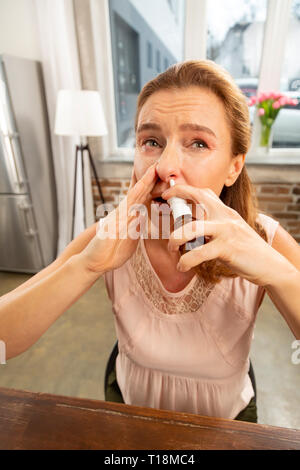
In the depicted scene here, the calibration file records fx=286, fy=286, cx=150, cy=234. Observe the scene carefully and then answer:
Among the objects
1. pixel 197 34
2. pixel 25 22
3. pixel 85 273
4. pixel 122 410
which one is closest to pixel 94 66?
pixel 25 22

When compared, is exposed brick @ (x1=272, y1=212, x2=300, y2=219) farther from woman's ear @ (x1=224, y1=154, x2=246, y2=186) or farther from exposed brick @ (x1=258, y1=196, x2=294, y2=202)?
woman's ear @ (x1=224, y1=154, x2=246, y2=186)

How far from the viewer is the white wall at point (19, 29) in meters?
2.45

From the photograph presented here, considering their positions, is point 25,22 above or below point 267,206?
above

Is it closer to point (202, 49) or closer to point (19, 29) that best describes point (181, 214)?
point (202, 49)

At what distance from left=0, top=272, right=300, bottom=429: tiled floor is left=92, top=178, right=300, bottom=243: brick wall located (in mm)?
1017

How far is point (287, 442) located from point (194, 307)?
38 centimetres

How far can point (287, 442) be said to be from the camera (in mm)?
515

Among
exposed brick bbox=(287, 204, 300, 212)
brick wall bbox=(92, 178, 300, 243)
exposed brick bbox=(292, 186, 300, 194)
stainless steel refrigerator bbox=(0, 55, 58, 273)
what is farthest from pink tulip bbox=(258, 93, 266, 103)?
stainless steel refrigerator bbox=(0, 55, 58, 273)

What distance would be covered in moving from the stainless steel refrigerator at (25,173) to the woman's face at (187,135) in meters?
1.98

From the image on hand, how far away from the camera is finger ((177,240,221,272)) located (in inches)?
21.4

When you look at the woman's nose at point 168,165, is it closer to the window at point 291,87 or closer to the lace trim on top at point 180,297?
the lace trim on top at point 180,297
